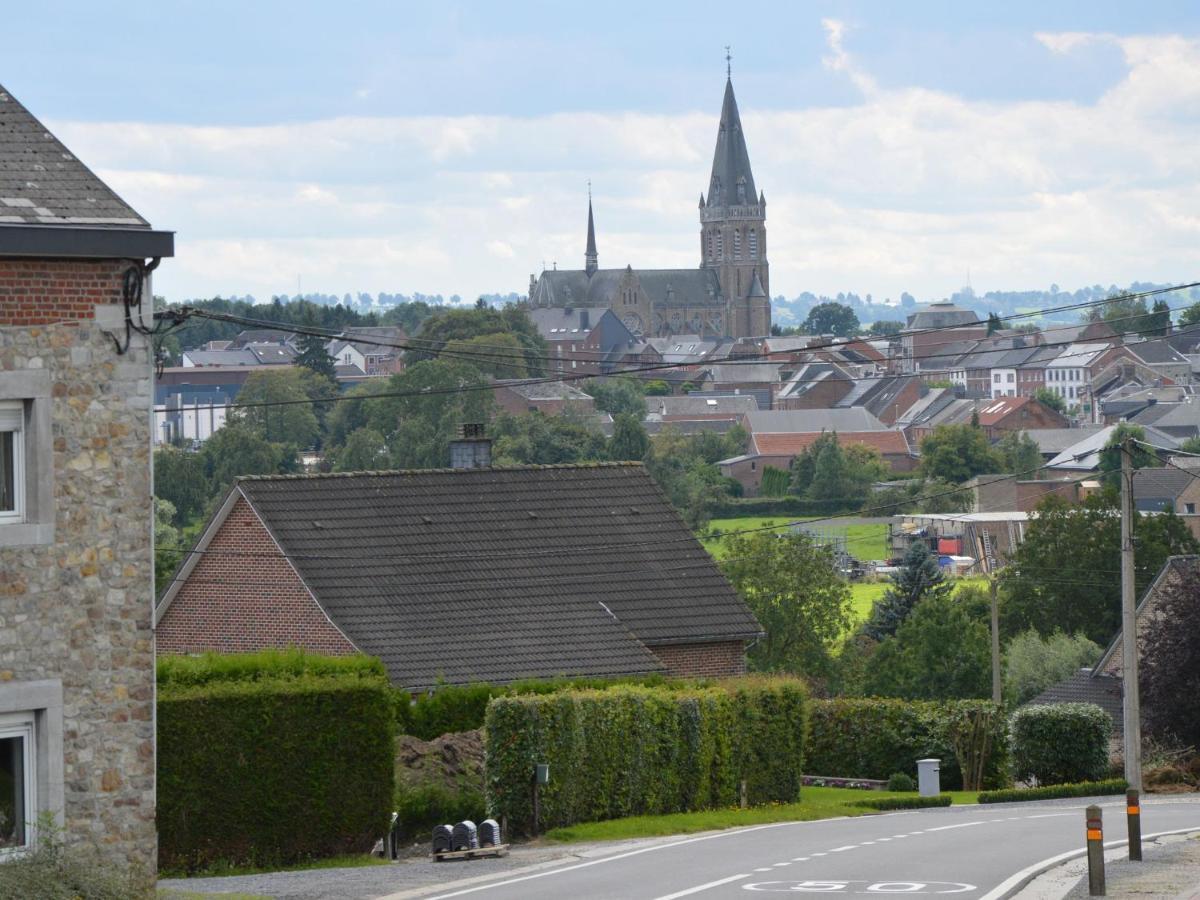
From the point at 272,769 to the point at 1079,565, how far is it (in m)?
62.6

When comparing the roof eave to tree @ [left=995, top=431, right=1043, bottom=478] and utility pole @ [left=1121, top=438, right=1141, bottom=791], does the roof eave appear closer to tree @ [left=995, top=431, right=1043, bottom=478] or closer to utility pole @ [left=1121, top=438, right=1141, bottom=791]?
utility pole @ [left=1121, top=438, right=1141, bottom=791]

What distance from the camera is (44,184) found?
13773 mm

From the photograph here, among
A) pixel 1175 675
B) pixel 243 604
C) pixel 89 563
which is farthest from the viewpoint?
pixel 1175 675

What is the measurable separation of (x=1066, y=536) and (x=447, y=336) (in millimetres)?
114570

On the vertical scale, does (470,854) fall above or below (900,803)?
above

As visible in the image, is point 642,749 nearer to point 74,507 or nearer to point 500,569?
point 500,569

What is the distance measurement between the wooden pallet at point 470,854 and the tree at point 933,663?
41289mm

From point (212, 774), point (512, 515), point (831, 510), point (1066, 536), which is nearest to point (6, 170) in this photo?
point (212, 774)

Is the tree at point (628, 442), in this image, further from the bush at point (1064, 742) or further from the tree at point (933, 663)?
the bush at point (1064, 742)

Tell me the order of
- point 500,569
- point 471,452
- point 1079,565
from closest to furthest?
point 500,569, point 471,452, point 1079,565

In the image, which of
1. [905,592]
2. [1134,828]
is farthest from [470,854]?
[905,592]

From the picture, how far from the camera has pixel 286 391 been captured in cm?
16250

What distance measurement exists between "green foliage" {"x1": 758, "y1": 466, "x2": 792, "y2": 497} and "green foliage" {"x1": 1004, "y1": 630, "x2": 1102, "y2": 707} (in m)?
82.8

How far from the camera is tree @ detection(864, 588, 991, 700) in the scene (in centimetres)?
6025
